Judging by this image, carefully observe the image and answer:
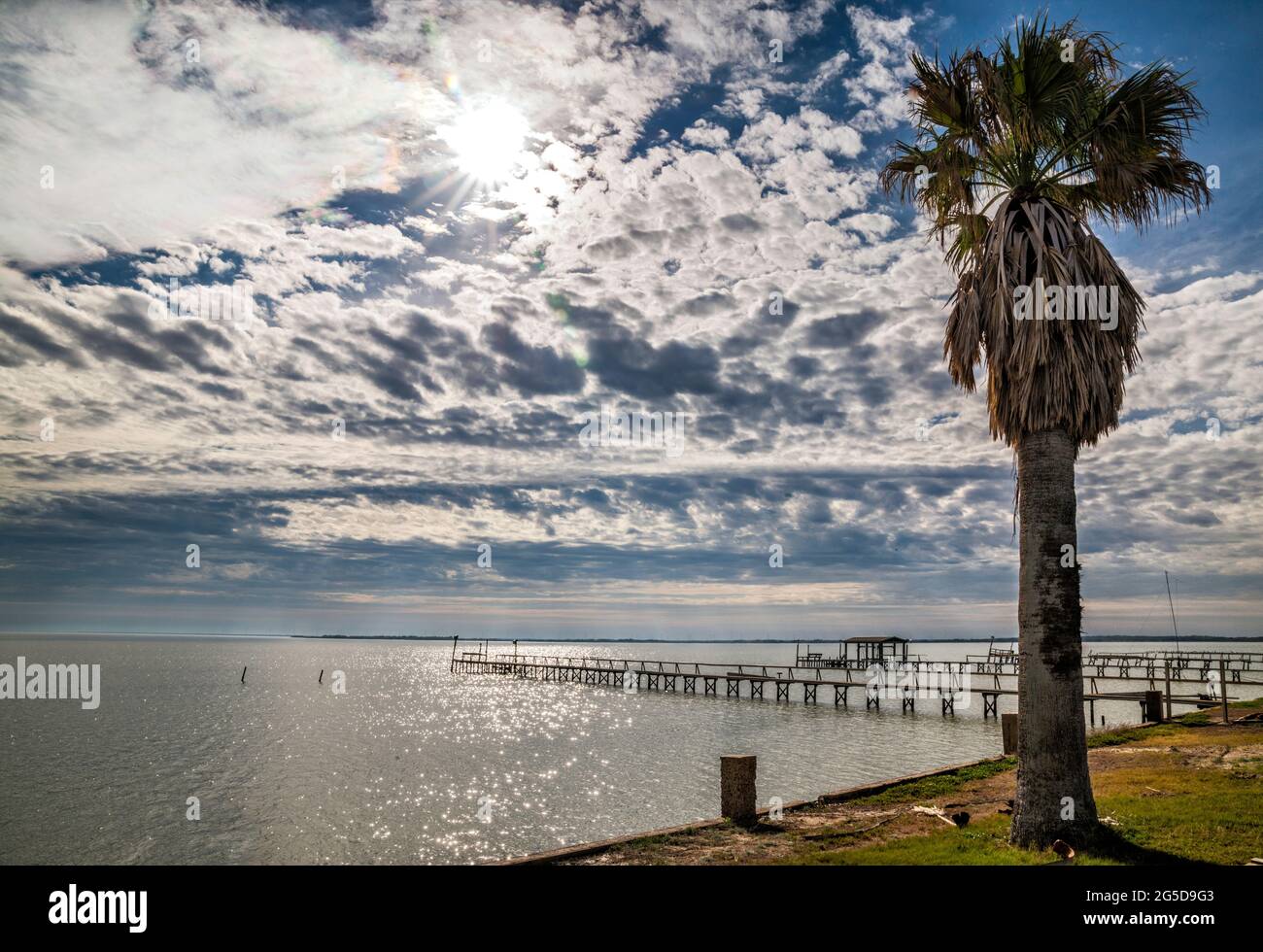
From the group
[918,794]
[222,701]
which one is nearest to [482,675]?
[222,701]

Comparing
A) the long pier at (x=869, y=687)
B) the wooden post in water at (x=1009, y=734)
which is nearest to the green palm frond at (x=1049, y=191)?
the wooden post in water at (x=1009, y=734)

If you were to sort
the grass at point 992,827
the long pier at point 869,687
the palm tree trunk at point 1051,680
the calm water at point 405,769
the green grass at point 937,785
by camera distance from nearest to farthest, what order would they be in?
the grass at point 992,827 < the palm tree trunk at point 1051,680 < the green grass at point 937,785 < the calm water at point 405,769 < the long pier at point 869,687

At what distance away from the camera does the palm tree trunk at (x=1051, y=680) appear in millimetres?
10938

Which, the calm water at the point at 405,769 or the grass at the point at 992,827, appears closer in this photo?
the grass at the point at 992,827

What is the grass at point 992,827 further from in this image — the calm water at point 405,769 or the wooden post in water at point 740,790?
the calm water at point 405,769

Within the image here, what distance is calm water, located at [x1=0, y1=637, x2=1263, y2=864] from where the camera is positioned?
23391mm

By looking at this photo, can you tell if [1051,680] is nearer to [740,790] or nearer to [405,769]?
[740,790]

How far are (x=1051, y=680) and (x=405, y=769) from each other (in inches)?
1246

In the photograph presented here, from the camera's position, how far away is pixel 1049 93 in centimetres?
1170

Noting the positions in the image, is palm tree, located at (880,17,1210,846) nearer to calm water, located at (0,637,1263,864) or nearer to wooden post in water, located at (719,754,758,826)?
wooden post in water, located at (719,754,758,826)

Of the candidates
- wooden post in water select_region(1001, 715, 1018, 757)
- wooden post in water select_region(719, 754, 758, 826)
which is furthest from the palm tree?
wooden post in water select_region(1001, 715, 1018, 757)

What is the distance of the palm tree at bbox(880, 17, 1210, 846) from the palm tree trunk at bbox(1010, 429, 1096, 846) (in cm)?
2

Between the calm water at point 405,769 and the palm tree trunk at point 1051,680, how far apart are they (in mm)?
13716

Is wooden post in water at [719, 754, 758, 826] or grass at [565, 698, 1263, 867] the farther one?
wooden post in water at [719, 754, 758, 826]
